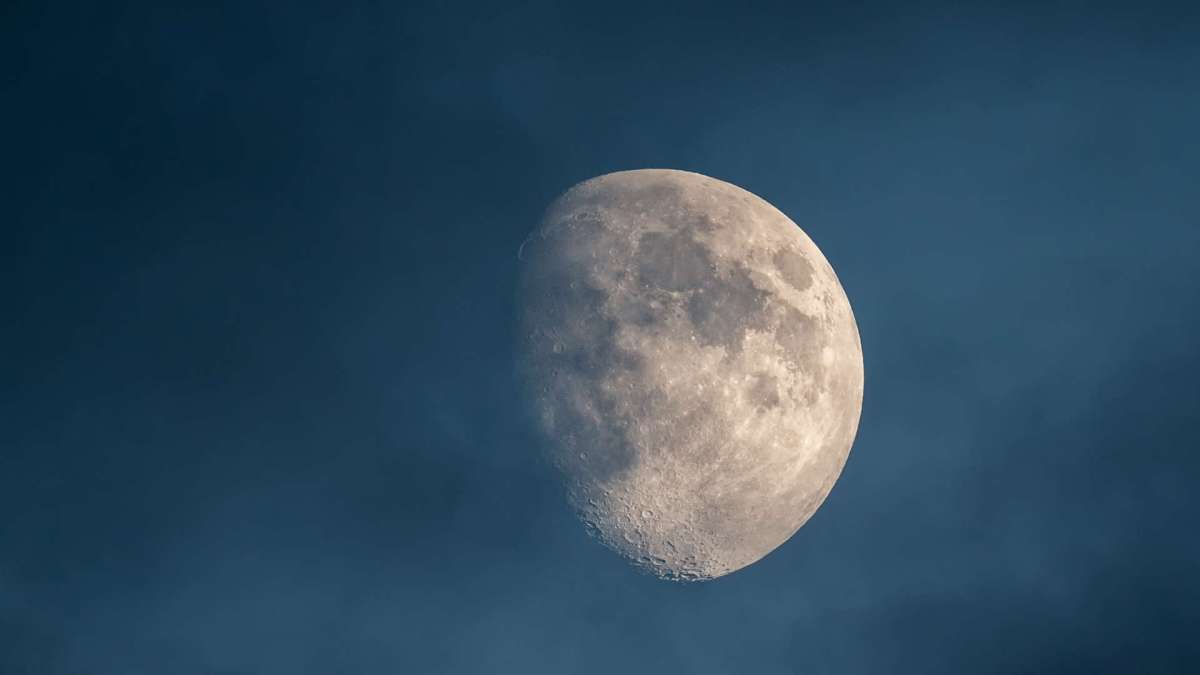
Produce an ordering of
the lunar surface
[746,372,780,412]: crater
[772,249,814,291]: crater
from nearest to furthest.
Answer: the lunar surface → [746,372,780,412]: crater → [772,249,814,291]: crater

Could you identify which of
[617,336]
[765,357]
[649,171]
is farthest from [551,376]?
[649,171]

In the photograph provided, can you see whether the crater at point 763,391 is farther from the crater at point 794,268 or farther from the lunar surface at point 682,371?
the crater at point 794,268

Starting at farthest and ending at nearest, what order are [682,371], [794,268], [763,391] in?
[794,268] < [763,391] < [682,371]

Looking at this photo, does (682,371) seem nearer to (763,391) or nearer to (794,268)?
(763,391)

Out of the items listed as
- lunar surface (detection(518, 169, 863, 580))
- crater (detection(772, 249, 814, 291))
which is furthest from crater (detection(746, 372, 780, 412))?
crater (detection(772, 249, 814, 291))

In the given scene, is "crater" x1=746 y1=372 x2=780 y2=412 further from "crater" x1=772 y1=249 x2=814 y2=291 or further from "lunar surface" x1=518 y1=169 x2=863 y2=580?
"crater" x1=772 y1=249 x2=814 y2=291

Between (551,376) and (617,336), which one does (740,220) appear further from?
(551,376)

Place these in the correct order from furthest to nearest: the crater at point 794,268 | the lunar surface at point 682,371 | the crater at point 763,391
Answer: the crater at point 794,268
the crater at point 763,391
the lunar surface at point 682,371

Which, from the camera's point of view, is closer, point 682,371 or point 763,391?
point 682,371

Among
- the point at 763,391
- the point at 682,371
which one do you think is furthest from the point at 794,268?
the point at 682,371

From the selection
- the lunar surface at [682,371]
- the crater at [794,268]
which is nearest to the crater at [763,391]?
the lunar surface at [682,371]
